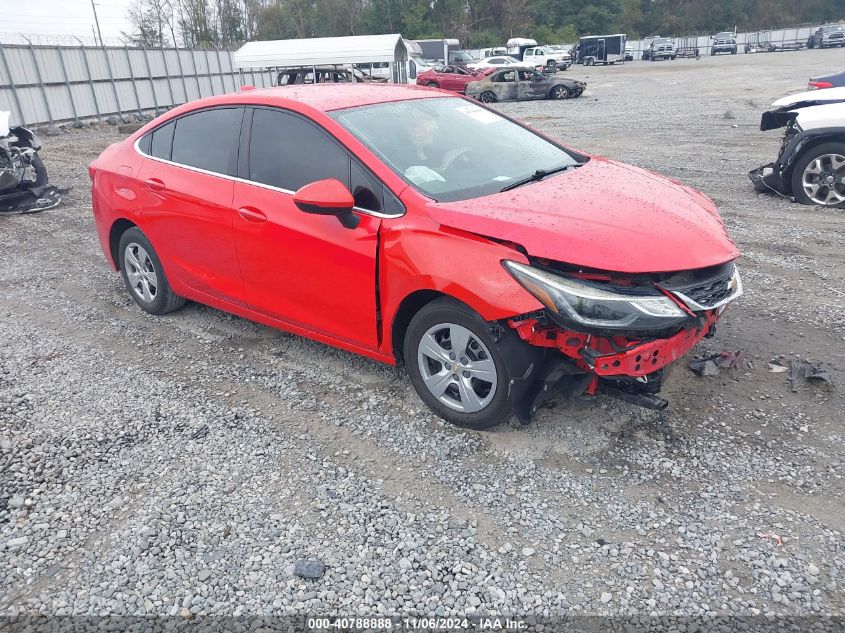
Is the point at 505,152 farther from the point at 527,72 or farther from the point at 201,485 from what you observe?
the point at 527,72

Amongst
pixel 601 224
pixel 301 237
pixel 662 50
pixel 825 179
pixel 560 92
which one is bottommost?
pixel 662 50

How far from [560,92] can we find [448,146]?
23765mm

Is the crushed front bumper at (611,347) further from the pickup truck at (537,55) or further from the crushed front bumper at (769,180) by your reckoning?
the pickup truck at (537,55)

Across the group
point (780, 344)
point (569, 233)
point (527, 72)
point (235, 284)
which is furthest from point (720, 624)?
point (527, 72)

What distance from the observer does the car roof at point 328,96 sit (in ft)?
13.4

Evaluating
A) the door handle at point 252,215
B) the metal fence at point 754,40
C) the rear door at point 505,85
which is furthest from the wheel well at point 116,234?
the metal fence at point 754,40

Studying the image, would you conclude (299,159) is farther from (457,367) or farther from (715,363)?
(715,363)

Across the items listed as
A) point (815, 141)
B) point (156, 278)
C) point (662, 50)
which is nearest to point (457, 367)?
point (156, 278)

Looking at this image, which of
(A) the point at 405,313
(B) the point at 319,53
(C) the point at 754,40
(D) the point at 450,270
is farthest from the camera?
(C) the point at 754,40

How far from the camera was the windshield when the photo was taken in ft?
12.0

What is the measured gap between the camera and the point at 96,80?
21.8 m

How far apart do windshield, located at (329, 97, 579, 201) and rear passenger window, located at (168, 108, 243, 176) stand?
2.90 feet

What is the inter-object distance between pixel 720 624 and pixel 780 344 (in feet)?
8.69

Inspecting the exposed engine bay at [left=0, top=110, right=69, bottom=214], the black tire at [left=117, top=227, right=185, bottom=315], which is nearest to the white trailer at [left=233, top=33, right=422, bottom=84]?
the exposed engine bay at [left=0, top=110, right=69, bottom=214]
